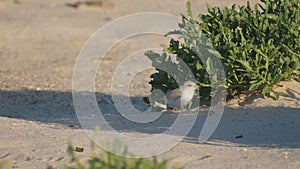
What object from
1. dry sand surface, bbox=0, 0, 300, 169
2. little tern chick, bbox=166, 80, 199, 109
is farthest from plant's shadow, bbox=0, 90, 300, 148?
little tern chick, bbox=166, 80, 199, 109

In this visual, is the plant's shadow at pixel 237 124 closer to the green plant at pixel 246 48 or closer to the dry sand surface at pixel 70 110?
the dry sand surface at pixel 70 110

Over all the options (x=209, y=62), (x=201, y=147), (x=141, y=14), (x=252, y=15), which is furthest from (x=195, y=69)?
(x=141, y=14)

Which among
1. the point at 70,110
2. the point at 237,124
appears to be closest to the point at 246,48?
the point at 237,124

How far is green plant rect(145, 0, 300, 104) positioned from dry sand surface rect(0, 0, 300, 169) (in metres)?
0.24

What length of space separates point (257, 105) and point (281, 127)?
510 millimetres

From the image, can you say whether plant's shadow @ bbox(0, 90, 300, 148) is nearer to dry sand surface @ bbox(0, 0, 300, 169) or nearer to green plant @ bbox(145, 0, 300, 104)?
dry sand surface @ bbox(0, 0, 300, 169)

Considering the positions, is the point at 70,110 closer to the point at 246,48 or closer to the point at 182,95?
the point at 182,95

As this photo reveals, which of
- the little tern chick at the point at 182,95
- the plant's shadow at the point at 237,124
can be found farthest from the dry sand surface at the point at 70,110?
the little tern chick at the point at 182,95

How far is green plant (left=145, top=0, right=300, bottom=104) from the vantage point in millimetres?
5594

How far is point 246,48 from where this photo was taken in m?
Answer: 5.61

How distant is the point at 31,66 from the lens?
984 cm

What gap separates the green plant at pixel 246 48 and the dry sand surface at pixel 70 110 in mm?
239

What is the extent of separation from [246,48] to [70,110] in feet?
7.42

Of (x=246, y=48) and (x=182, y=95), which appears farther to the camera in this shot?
(x=182, y=95)
